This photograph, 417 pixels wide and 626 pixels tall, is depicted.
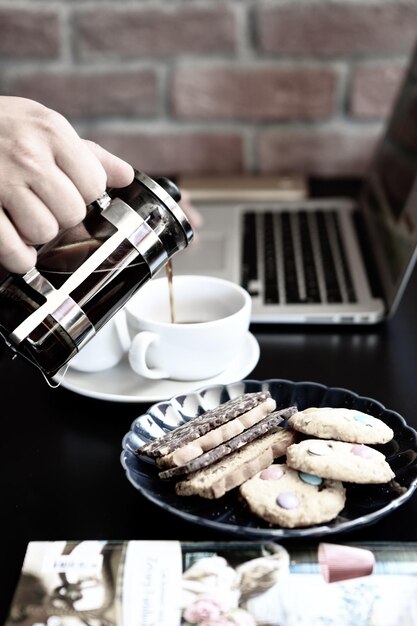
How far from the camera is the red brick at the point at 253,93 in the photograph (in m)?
1.29

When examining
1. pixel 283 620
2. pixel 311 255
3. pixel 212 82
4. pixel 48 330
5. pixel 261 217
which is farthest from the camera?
pixel 212 82

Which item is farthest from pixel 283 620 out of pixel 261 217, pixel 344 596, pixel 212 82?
pixel 212 82

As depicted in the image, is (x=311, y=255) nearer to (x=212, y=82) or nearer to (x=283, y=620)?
(x=212, y=82)

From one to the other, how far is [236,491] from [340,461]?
0.24 ft

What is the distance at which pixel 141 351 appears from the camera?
66 centimetres

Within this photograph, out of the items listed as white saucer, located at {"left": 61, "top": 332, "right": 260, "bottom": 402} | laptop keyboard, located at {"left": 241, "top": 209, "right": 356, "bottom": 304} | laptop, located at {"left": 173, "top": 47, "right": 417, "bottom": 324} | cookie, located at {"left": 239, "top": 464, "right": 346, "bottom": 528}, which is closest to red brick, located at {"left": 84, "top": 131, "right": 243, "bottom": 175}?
laptop, located at {"left": 173, "top": 47, "right": 417, "bottom": 324}

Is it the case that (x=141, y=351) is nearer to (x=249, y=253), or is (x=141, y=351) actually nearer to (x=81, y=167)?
(x=81, y=167)

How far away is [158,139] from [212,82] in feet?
0.45

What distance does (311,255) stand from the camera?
3.21 feet

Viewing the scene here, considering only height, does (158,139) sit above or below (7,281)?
below

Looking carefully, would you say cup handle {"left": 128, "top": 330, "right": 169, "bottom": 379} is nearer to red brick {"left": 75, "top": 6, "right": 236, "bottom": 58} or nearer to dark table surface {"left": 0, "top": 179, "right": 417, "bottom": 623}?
dark table surface {"left": 0, "top": 179, "right": 417, "bottom": 623}

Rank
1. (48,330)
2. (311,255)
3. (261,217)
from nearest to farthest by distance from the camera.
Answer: (48,330), (311,255), (261,217)

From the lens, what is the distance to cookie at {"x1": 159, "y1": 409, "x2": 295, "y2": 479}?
51 cm

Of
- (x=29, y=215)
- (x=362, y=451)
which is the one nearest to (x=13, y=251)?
(x=29, y=215)
